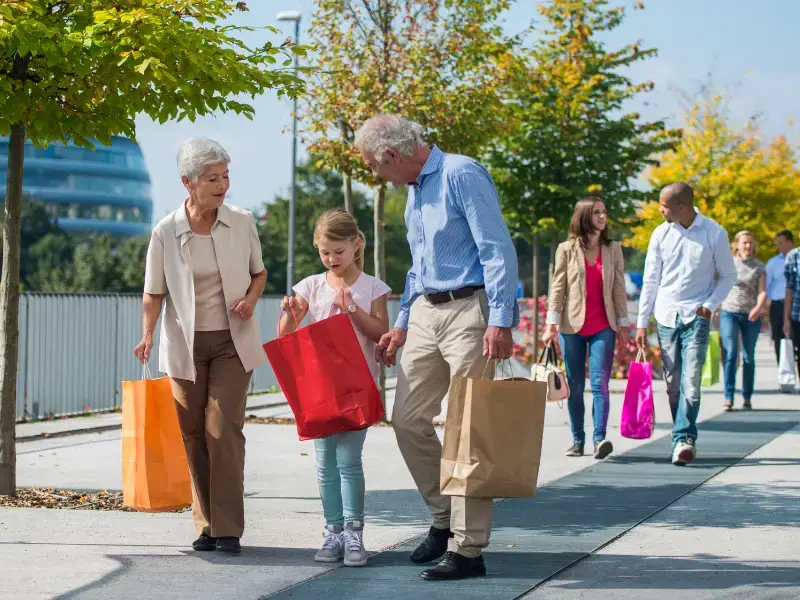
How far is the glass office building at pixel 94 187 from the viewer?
140875 mm

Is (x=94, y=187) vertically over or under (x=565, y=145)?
over

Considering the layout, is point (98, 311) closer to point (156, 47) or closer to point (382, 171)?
point (156, 47)

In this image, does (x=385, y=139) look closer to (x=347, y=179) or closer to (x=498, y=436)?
(x=498, y=436)

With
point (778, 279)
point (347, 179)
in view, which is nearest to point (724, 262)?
point (347, 179)

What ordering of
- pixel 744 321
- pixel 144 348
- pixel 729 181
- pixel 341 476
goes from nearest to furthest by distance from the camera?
pixel 341 476 < pixel 144 348 < pixel 744 321 < pixel 729 181

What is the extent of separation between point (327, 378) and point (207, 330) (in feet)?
2.17

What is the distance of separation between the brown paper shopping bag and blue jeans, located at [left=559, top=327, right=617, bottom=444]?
14.3ft

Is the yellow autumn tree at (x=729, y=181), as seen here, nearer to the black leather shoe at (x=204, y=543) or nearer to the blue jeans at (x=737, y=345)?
the blue jeans at (x=737, y=345)

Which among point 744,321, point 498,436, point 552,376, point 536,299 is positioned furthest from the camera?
point 536,299

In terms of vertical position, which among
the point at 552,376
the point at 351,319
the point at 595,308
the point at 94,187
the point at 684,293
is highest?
the point at 94,187

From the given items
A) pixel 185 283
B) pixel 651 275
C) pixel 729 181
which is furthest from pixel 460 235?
pixel 729 181

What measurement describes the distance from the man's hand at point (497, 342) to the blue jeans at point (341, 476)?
784mm

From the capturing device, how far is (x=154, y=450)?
6.17 meters

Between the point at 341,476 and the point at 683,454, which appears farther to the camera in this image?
the point at 683,454
